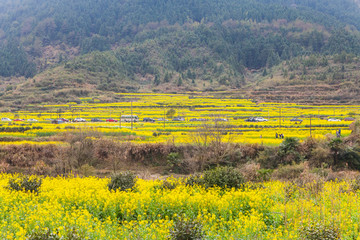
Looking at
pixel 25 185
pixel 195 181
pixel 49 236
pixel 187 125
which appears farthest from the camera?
pixel 187 125

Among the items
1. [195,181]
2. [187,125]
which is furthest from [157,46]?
[195,181]

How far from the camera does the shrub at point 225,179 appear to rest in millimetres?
15500

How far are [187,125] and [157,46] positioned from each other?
99638 millimetres

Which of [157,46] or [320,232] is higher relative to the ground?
[157,46]

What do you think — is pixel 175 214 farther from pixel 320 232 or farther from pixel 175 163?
pixel 175 163

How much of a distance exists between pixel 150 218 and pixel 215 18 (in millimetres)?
173934

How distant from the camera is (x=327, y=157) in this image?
27109mm

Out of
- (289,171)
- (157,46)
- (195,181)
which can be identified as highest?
(157,46)

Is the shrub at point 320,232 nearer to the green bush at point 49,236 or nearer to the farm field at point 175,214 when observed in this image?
the farm field at point 175,214

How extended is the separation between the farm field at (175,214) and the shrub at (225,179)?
1.88 ft

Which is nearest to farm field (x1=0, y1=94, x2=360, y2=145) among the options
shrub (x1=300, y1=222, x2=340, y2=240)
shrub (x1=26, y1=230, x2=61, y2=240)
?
shrub (x1=300, y1=222, x2=340, y2=240)

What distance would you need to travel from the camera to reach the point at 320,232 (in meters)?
9.05

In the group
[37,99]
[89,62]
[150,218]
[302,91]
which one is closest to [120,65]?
[89,62]

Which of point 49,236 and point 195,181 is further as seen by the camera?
point 195,181
